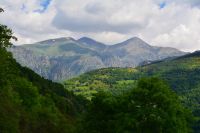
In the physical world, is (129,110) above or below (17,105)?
above

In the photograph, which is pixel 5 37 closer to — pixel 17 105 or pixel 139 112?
Result: pixel 139 112

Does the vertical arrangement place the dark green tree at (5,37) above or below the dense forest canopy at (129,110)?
above

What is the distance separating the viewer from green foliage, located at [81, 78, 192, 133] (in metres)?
53.4

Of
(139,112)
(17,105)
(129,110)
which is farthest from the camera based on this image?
(17,105)

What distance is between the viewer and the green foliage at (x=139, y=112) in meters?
53.4

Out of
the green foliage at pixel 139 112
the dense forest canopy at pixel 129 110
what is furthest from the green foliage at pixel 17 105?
the green foliage at pixel 139 112

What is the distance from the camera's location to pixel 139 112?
5400 centimetres

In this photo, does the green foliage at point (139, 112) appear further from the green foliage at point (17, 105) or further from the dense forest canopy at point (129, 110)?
the green foliage at point (17, 105)

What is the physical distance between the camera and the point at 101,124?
61156 millimetres

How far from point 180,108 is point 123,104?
833 cm

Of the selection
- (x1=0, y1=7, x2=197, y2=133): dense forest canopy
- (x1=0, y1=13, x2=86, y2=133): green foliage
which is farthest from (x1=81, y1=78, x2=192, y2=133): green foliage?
(x1=0, y1=13, x2=86, y2=133): green foliage

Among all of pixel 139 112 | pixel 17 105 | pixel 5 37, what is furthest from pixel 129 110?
pixel 17 105

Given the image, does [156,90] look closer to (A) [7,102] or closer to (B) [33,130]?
(A) [7,102]

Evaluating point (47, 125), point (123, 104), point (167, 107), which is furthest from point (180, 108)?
point (47, 125)
